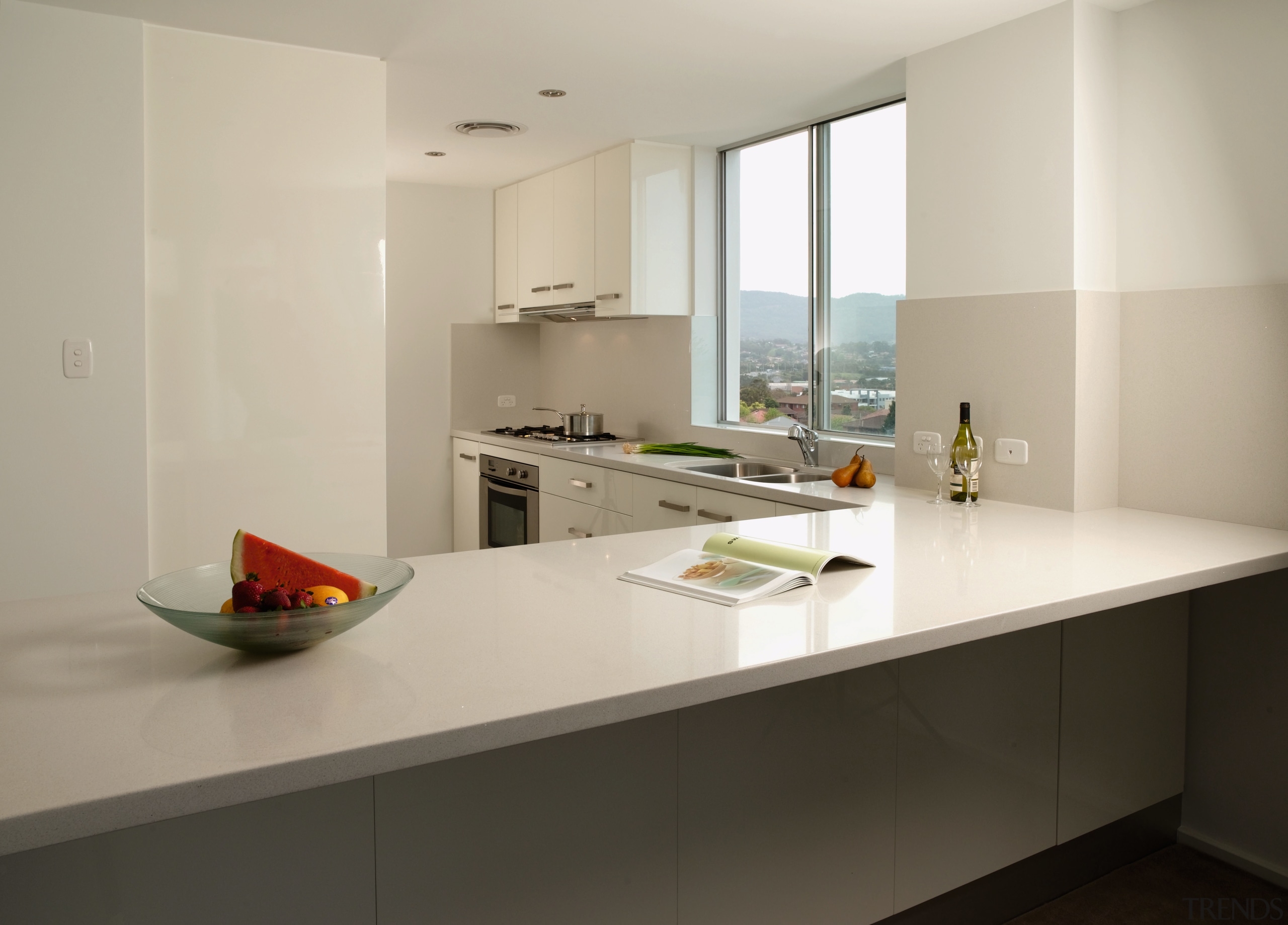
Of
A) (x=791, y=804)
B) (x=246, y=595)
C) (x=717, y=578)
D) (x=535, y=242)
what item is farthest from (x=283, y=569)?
(x=535, y=242)

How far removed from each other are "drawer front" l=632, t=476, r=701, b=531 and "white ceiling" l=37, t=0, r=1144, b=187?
4.86 ft

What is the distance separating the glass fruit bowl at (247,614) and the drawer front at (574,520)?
2441 millimetres

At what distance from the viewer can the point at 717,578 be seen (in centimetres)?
165

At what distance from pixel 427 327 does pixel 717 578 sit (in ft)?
13.2

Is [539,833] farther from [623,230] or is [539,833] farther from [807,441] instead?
[623,230]

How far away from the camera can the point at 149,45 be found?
279cm

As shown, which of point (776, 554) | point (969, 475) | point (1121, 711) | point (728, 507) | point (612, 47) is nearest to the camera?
point (776, 554)

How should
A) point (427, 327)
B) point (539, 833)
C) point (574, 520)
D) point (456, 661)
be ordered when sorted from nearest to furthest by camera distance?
point (456, 661) < point (539, 833) < point (574, 520) < point (427, 327)

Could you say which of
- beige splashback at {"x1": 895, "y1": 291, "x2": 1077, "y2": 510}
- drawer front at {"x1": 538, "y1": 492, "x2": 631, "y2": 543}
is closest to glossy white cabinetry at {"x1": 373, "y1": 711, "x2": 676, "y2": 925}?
beige splashback at {"x1": 895, "y1": 291, "x2": 1077, "y2": 510}

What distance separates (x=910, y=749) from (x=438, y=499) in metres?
3.86

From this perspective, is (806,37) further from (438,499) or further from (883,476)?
(438,499)

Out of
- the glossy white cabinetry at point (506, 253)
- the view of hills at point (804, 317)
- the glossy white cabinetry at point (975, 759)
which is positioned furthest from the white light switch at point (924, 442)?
the glossy white cabinetry at point (506, 253)

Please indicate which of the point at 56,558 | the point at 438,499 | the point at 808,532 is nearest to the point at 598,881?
the point at 808,532

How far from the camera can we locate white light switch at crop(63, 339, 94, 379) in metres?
2.70
